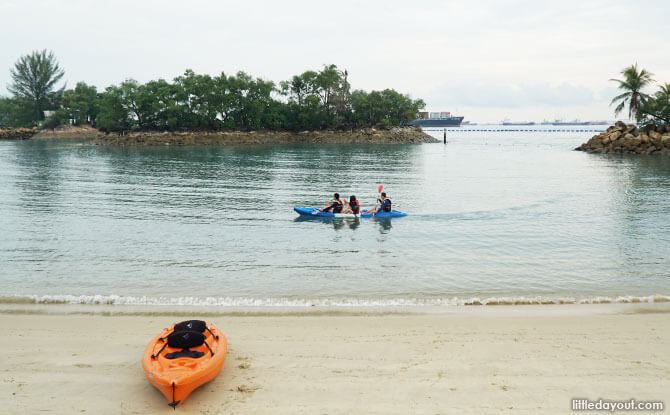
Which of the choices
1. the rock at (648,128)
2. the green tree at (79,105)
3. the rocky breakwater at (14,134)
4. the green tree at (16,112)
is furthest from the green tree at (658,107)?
the green tree at (16,112)

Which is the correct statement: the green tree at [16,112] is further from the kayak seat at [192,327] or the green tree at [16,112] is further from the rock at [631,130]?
the kayak seat at [192,327]

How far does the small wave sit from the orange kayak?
3.51 metres

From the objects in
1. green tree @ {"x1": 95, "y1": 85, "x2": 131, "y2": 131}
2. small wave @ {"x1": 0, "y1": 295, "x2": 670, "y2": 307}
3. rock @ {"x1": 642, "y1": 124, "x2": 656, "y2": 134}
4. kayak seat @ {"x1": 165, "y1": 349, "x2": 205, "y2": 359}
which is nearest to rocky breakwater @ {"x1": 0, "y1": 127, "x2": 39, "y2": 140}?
green tree @ {"x1": 95, "y1": 85, "x2": 131, "y2": 131}

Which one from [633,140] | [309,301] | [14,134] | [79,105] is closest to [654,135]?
[633,140]

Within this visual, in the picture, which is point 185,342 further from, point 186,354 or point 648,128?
point 648,128

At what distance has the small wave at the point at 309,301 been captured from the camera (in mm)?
11789

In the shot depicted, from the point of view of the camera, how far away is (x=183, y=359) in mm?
7457

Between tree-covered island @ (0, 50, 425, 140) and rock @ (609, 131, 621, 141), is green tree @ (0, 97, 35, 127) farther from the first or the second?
rock @ (609, 131, 621, 141)

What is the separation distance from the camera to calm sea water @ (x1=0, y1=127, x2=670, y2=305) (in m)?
12.8

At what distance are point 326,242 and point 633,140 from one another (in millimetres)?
62199

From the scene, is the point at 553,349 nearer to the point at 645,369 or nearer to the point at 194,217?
the point at 645,369

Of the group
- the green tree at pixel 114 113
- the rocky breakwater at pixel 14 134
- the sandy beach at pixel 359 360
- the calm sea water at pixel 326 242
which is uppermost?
the green tree at pixel 114 113

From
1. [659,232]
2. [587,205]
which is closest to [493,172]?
[587,205]

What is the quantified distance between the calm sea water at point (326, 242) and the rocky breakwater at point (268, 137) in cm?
5641
